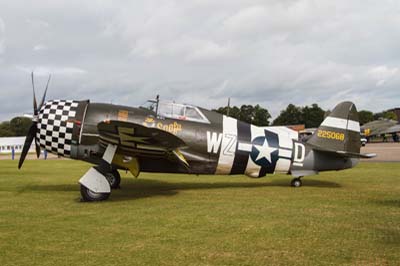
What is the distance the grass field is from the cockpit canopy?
1930 mm

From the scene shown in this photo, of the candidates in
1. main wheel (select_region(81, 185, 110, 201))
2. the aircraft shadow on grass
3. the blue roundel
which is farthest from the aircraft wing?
the blue roundel

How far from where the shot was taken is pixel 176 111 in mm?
9594

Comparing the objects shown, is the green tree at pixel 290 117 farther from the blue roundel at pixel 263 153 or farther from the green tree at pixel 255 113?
the blue roundel at pixel 263 153

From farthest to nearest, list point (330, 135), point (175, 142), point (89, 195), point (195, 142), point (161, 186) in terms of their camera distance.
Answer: point (161, 186), point (330, 135), point (195, 142), point (175, 142), point (89, 195)

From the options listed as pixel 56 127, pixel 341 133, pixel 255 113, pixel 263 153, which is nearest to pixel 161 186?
pixel 263 153

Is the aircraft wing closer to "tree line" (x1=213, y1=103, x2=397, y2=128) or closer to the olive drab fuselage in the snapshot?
the olive drab fuselage

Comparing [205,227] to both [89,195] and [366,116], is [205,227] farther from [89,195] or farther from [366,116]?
[366,116]

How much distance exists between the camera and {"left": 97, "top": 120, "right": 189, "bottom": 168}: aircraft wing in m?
7.91

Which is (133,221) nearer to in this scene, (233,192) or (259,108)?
(233,192)

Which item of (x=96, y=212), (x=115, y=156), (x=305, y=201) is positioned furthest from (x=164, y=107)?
(x=305, y=201)

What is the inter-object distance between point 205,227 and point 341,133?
6380 mm

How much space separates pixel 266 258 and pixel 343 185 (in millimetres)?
7367

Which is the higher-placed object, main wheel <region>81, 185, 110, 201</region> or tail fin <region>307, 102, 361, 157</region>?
tail fin <region>307, 102, 361, 157</region>

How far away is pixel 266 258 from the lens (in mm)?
A: 4188
